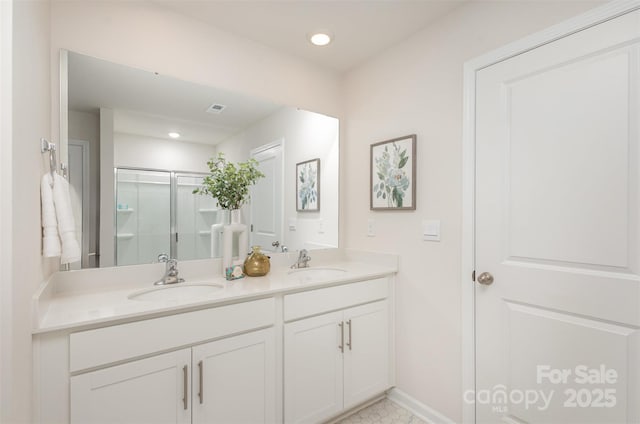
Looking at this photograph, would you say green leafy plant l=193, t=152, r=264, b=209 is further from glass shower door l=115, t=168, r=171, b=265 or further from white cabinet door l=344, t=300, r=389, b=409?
white cabinet door l=344, t=300, r=389, b=409

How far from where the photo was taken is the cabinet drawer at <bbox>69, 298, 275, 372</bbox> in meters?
1.10

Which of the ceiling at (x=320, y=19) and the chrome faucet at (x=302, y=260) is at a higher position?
the ceiling at (x=320, y=19)

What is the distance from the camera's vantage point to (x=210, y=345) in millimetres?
1350

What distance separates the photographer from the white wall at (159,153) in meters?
1.67

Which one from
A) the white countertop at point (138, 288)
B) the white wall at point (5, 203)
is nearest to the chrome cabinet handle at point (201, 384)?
the white countertop at point (138, 288)

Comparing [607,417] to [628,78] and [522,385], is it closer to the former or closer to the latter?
[522,385]

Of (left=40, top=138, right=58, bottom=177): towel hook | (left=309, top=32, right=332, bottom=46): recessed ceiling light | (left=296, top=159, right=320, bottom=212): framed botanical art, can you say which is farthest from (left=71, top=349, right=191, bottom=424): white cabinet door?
(left=309, top=32, right=332, bottom=46): recessed ceiling light

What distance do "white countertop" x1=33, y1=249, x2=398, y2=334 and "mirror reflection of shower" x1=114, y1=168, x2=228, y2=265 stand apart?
0.08 meters

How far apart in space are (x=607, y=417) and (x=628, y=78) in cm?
133

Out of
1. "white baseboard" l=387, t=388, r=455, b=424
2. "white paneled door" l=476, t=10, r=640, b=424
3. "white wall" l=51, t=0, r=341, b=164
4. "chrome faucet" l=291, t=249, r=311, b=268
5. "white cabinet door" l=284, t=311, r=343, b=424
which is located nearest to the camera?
"white paneled door" l=476, t=10, r=640, b=424

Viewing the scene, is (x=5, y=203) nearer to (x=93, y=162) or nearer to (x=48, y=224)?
(x=48, y=224)

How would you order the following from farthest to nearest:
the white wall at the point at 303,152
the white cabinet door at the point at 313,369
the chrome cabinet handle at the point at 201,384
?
the white wall at the point at 303,152, the white cabinet door at the point at 313,369, the chrome cabinet handle at the point at 201,384

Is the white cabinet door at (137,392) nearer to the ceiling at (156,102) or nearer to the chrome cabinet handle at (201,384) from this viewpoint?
the chrome cabinet handle at (201,384)

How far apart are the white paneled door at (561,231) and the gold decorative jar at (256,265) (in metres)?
1.18
